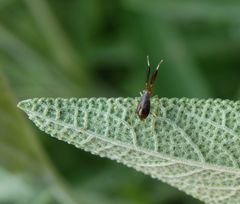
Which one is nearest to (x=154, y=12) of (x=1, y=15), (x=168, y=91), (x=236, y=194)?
(x=168, y=91)

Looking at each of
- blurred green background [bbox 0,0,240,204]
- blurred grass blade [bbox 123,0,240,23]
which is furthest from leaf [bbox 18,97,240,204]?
blurred grass blade [bbox 123,0,240,23]

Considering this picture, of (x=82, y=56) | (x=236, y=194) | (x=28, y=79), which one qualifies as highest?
(x=82, y=56)

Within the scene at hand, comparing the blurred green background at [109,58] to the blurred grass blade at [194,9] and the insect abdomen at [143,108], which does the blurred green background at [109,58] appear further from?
the insect abdomen at [143,108]

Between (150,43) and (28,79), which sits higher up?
(150,43)

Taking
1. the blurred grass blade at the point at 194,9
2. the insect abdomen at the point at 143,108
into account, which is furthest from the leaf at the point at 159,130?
the blurred grass blade at the point at 194,9

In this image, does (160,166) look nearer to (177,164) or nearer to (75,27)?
(177,164)

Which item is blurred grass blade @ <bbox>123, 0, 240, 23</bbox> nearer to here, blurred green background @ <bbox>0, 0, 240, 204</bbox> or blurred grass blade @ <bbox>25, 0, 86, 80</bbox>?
blurred green background @ <bbox>0, 0, 240, 204</bbox>
